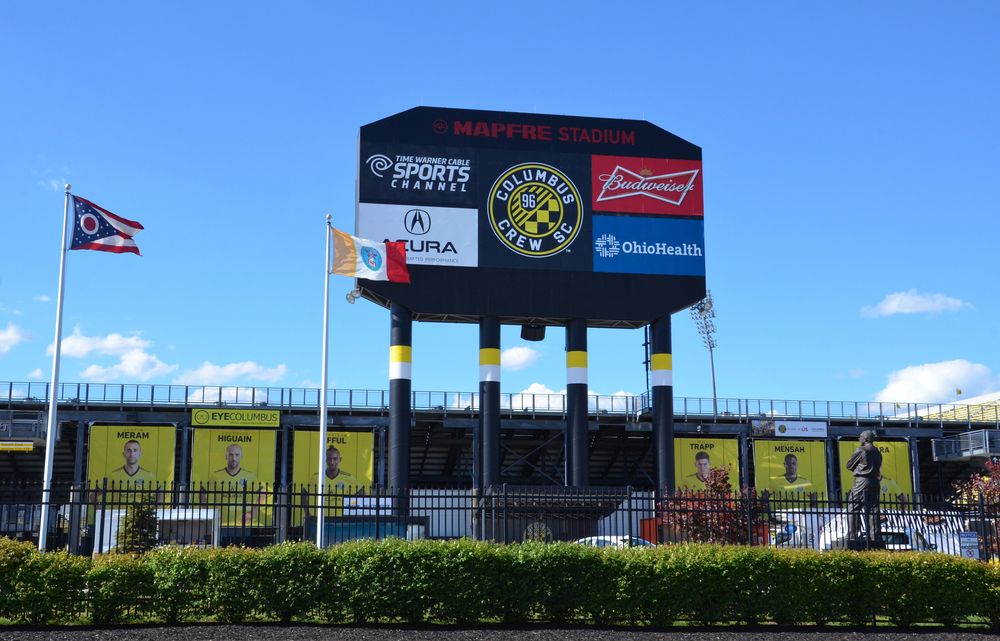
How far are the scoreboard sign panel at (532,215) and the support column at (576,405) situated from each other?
0.94 metres

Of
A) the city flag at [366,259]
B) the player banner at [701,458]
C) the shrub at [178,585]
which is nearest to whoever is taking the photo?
the shrub at [178,585]

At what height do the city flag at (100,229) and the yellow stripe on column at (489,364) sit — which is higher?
the city flag at (100,229)

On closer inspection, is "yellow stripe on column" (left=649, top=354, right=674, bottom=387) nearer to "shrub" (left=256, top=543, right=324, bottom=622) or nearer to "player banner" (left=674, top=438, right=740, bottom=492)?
"player banner" (left=674, top=438, right=740, bottom=492)

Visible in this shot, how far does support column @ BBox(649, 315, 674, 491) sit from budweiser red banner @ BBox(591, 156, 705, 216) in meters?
4.94

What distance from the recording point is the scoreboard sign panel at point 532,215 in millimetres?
39094

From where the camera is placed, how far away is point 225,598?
15.6 m

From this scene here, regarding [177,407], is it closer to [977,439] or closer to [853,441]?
[853,441]

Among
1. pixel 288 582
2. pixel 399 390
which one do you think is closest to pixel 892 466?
pixel 399 390

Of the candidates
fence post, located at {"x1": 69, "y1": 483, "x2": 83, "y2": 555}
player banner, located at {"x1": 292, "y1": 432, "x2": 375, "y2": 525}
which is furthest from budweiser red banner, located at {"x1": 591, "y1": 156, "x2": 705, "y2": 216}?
fence post, located at {"x1": 69, "y1": 483, "x2": 83, "y2": 555}

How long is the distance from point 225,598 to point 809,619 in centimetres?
1006

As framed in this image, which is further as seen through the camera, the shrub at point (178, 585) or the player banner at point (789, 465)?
the player banner at point (789, 465)

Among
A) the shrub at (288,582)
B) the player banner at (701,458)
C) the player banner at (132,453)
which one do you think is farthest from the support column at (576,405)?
the shrub at (288,582)

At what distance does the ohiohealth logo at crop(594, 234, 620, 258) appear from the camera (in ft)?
132

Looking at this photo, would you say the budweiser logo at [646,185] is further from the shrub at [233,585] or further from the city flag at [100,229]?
the shrub at [233,585]
